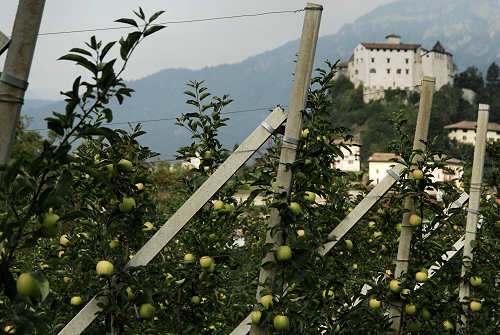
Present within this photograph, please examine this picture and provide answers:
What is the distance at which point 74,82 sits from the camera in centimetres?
138

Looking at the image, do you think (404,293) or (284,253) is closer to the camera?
(284,253)

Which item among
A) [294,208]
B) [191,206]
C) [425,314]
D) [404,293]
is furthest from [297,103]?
[425,314]

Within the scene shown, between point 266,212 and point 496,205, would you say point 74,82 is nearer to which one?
point 266,212

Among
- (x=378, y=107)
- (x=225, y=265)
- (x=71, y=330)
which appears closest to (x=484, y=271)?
(x=225, y=265)

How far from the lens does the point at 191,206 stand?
2.52 metres

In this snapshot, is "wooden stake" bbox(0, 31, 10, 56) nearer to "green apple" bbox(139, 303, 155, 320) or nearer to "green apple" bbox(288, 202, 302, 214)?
"green apple" bbox(139, 303, 155, 320)

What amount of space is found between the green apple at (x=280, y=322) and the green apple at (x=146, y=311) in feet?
2.16

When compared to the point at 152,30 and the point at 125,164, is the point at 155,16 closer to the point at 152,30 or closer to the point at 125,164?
the point at 152,30

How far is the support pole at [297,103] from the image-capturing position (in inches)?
101

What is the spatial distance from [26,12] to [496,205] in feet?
16.4

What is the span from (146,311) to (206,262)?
78 centimetres

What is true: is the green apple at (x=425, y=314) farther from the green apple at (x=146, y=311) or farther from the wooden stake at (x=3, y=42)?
the wooden stake at (x=3, y=42)

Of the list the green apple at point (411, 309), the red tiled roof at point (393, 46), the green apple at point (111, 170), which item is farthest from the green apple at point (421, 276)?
the red tiled roof at point (393, 46)

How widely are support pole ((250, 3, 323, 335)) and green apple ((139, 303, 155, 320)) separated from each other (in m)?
0.61
